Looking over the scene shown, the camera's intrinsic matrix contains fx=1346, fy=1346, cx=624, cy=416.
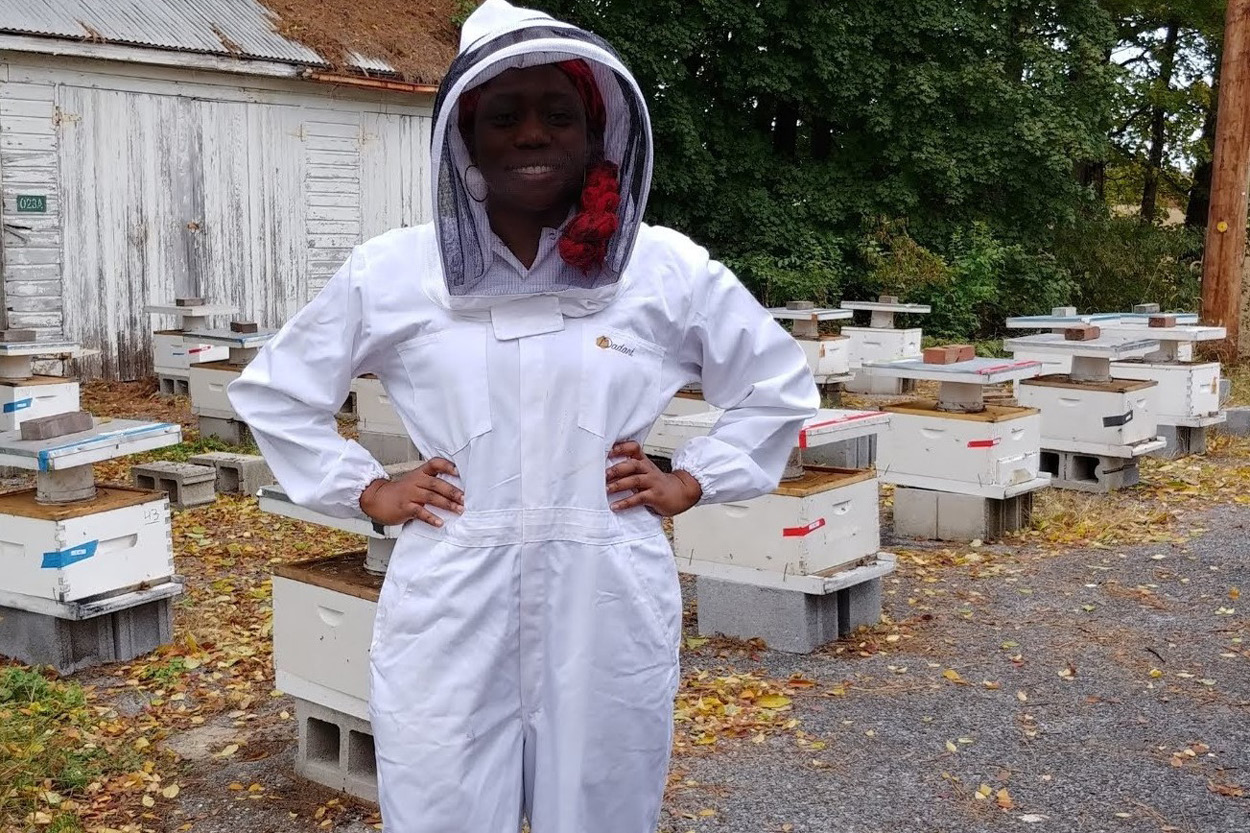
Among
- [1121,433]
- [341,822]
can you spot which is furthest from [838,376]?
[341,822]

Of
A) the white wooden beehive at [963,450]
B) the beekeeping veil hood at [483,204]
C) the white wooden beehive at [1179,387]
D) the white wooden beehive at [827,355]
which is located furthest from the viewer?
the white wooden beehive at [827,355]

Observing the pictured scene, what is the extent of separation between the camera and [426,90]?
1415 centimetres

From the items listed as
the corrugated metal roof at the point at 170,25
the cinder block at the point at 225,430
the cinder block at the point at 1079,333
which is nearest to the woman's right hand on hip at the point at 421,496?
the cinder block at the point at 1079,333

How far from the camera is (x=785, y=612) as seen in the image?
5.64 m

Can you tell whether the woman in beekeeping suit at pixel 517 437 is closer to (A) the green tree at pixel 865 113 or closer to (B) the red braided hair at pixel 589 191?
(B) the red braided hair at pixel 589 191

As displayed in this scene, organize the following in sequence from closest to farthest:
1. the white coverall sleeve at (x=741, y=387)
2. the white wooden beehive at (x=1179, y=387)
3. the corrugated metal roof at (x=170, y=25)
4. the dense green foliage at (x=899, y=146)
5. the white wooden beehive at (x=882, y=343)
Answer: the white coverall sleeve at (x=741, y=387), the white wooden beehive at (x=1179, y=387), the corrugated metal roof at (x=170, y=25), the white wooden beehive at (x=882, y=343), the dense green foliage at (x=899, y=146)

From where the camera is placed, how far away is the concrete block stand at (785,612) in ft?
18.5

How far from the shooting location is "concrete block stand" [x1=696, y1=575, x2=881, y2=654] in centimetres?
562

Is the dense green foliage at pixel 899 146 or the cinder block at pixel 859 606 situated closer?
the cinder block at pixel 859 606

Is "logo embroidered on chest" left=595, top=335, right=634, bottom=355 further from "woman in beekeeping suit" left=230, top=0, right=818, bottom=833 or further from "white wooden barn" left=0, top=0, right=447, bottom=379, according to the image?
"white wooden barn" left=0, top=0, right=447, bottom=379

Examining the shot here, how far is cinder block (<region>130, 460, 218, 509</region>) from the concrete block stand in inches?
147

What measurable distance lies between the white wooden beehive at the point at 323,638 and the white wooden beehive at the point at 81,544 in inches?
48.7

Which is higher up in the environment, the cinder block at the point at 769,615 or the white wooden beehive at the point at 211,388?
the white wooden beehive at the point at 211,388

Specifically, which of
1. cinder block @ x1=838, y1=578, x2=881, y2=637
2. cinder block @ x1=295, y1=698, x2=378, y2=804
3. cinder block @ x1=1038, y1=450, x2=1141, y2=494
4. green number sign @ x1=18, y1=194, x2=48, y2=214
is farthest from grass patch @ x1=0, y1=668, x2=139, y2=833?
green number sign @ x1=18, y1=194, x2=48, y2=214
